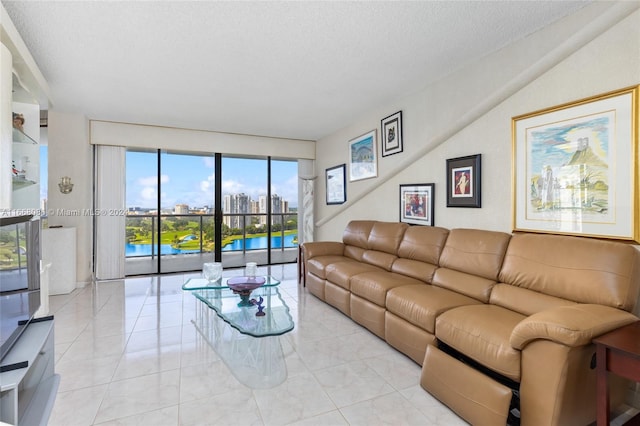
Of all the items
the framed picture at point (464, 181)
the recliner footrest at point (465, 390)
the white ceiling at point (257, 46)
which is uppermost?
the white ceiling at point (257, 46)

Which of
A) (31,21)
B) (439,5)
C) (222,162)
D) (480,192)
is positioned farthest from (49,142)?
(480,192)

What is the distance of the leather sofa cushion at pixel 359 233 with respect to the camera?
4145mm

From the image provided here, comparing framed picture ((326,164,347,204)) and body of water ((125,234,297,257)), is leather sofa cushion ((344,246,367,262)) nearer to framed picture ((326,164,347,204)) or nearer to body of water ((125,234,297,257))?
framed picture ((326,164,347,204))

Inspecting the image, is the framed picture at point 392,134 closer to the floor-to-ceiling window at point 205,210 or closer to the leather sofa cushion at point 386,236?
the leather sofa cushion at point 386,236

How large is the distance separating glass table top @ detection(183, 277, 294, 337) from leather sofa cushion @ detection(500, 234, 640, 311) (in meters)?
1.75

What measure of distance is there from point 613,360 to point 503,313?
688 millimetres

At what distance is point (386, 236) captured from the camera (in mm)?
3725

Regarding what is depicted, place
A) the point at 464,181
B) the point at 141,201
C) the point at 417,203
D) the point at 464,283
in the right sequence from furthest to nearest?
the point at 141,201 < the point at 417,203 < the point at 464,181 < the point at 464,283

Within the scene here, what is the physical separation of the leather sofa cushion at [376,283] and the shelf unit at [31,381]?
2281 mm

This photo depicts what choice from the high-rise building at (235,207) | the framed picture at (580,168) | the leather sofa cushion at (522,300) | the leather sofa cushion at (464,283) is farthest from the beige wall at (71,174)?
the framed picture at (580,168)

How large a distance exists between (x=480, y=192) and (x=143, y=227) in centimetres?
575

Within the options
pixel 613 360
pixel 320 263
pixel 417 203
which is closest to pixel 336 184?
pixel 320 263

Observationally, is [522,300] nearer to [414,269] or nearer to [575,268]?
[575,268]

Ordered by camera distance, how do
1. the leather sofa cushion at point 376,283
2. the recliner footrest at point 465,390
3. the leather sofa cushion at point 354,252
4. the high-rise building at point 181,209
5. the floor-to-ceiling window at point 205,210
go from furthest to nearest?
the high-rise building at point 181,209 → the floor-to-ceiling window at point 205,210 → the leather sofa cushion at point 354,252 → the leather sofa cushion at point 376,283 → the recliner footrest at point 465,390
